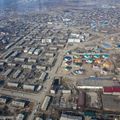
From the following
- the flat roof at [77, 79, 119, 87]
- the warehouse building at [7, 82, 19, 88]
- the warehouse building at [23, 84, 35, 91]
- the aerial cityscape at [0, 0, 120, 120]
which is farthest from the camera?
the warehouse building at [7, 82, 19, 88]

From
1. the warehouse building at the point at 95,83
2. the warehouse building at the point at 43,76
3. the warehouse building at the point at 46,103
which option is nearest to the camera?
the warehouse building at the point at 46,103

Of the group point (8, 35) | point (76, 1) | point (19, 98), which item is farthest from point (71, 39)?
point (76, 1)

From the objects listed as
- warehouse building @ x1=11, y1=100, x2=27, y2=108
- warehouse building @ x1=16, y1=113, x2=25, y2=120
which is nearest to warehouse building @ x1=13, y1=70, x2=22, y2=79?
warehouse building @ x1=11, y1=100, x2=27, y2=108

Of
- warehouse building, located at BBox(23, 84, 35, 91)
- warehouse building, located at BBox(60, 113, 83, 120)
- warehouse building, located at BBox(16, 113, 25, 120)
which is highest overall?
warehouse building, located at BBox(23, 84, 35, 91)

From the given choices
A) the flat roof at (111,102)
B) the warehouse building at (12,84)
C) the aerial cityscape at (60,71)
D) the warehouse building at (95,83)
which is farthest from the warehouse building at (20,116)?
the flat roof at (111,102)

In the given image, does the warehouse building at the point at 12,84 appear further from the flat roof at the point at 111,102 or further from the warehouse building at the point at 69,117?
the flat roof at the point at 111,102

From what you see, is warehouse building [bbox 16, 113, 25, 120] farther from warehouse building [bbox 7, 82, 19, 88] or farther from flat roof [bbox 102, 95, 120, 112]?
flat roof [bbox 102, 95, 120, 112]

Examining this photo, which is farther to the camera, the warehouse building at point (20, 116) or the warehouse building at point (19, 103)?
the warehouse building at point (19, 103)

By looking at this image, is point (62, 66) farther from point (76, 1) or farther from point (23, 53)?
point (76, 1)

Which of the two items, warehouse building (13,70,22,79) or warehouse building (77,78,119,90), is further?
warehouse building (13,70,22,79)
